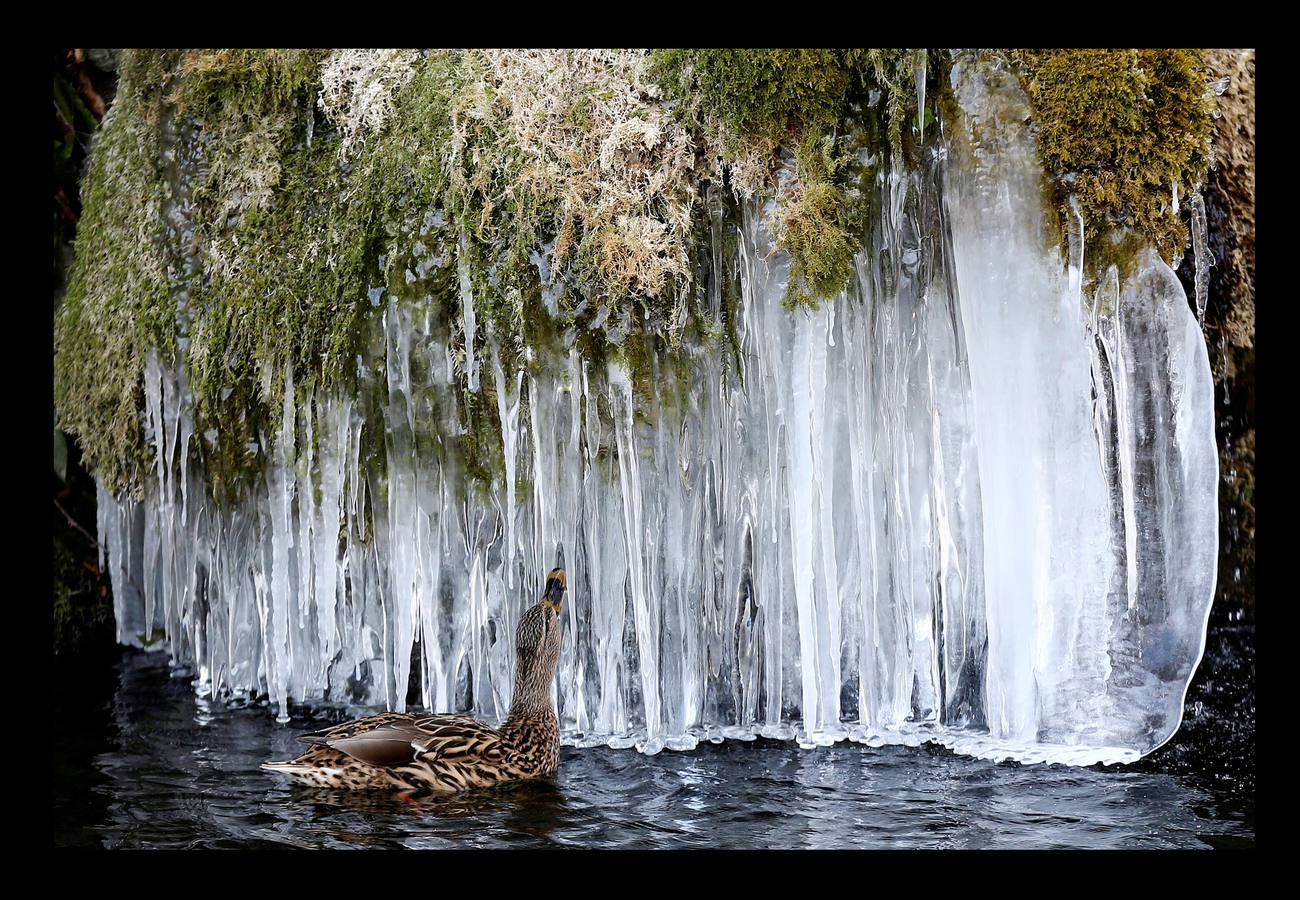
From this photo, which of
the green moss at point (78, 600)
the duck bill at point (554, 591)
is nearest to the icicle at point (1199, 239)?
the duck bill at point (554, 591)

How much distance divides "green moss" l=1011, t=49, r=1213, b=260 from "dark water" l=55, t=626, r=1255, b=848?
1912mm

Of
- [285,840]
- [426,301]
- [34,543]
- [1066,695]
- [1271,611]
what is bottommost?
[285,840]

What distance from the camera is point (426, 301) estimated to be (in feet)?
14.0

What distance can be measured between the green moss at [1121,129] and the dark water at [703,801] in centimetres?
191

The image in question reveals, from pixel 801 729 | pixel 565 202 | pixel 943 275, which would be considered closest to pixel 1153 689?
Answer: pixel 801 729

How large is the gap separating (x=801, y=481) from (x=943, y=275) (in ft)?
3.08

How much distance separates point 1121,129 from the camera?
385 centimetres

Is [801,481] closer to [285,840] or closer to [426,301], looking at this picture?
[426,301]

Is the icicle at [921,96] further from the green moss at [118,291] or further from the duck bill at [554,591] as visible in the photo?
the green moss at [118,291]

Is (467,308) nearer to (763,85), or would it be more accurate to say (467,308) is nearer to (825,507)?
(763,85)

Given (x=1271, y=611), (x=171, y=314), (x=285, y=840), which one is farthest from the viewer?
(x=171, y=314)

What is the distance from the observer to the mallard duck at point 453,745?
12.1 ft

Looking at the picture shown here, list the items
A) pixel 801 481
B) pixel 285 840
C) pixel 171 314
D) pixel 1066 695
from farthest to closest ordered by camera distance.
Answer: pixel 171 314 < pixel 801 481 < pixel 1066 695 < pixel 285 840

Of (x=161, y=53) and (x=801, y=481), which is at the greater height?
(x=161, y=53)
